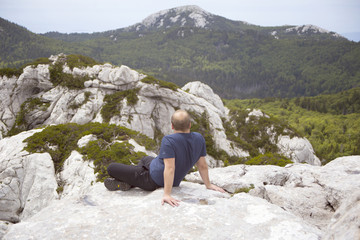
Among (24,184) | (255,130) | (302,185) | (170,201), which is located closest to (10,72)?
(24,184)

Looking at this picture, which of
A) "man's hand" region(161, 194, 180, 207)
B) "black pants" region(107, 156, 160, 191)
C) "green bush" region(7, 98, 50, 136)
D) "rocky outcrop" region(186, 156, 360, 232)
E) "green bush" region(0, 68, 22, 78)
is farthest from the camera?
"green bush" region(0, 68, 22, 78)

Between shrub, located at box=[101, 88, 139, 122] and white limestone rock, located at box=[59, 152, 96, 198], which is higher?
shrub, located at box=[101, 88, 139, 122]

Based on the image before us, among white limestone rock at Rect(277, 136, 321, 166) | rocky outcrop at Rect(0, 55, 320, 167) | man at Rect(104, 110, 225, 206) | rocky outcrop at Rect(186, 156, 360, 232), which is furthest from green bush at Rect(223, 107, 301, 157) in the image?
man at Rect(104, 110, 225, 206)

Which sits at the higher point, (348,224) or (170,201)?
(348,224)

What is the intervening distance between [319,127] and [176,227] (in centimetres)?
9849

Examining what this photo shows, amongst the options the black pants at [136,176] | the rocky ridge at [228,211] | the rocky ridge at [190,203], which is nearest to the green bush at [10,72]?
the rocky ridge at [190,203]

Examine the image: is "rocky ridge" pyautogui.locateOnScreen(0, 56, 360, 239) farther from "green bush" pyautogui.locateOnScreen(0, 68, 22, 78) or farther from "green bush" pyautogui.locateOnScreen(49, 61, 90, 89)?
"green bush" pyautogui.locateOnScreen(0, 68, 22, 78)

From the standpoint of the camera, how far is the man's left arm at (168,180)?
540 centimetres

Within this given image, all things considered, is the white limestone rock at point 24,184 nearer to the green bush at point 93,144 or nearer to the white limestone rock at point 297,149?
the green bush at point 93,144

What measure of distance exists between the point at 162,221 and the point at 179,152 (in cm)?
196

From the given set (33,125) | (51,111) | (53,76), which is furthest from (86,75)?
(33,125)

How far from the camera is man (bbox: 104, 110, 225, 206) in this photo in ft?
19.0

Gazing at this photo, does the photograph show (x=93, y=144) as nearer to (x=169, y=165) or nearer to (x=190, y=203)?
(x=169, y=165)

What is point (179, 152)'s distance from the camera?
603 centimetres
